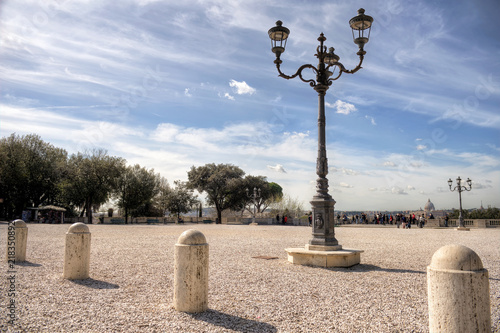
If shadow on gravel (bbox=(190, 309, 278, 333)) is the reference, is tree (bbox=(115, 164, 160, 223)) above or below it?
above

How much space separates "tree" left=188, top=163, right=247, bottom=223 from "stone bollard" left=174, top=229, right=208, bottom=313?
51.2 metres

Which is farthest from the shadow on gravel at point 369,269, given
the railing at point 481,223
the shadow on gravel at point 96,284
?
the railing at point 481,223

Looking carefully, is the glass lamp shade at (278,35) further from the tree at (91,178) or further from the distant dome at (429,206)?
the distant dome at (429,206)

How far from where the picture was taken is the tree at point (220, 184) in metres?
56.2

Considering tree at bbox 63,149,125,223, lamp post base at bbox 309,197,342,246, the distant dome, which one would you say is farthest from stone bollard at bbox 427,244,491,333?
the distant dome

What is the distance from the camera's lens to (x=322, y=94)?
9.27 m

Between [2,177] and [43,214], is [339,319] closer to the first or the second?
[43,214]

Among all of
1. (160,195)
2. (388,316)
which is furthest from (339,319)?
(160,195)

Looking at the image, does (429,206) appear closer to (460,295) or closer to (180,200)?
(180,200)

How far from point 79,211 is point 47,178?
7746 mm

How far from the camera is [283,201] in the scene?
71.6m

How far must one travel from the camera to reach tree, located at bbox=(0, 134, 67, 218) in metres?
39.4

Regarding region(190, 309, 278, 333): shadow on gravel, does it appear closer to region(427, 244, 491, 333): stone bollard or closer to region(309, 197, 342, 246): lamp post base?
region(427, 244, 491, 333): stone bollard

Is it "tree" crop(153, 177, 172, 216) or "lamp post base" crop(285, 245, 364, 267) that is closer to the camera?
"lamp post base" crop(285, 245, 364, 267)
